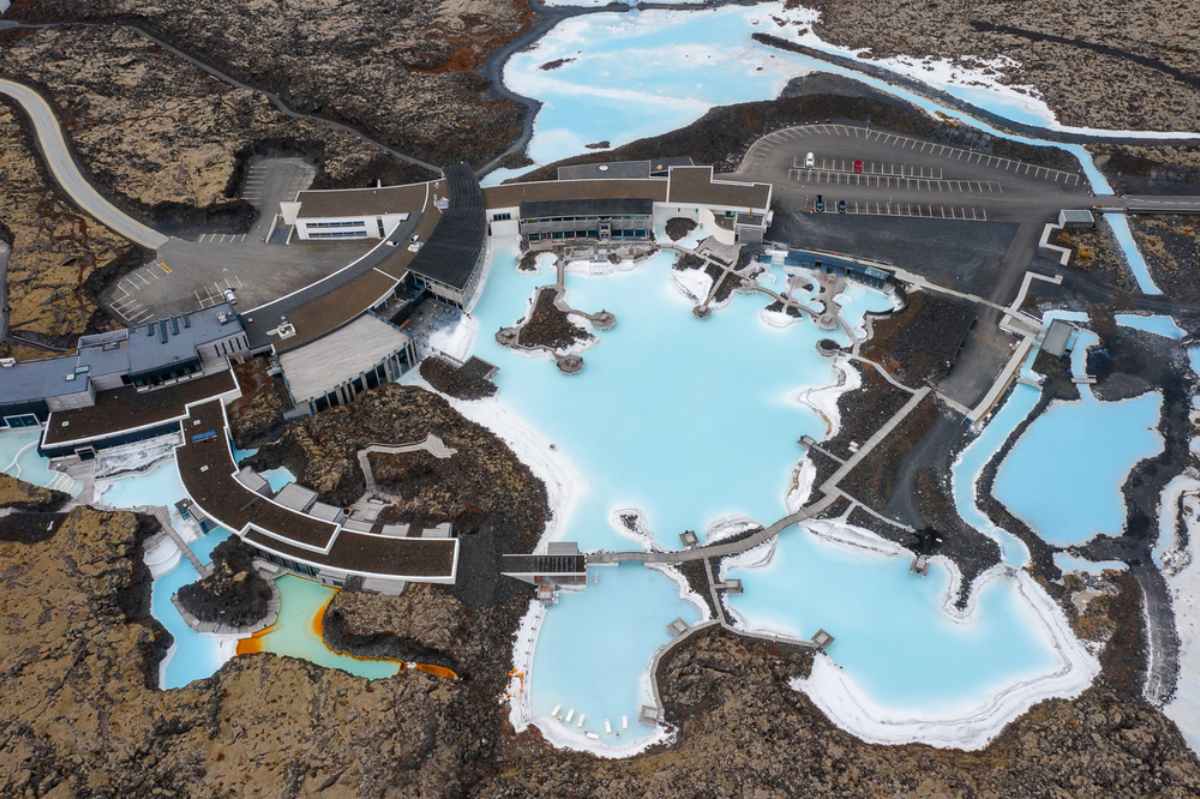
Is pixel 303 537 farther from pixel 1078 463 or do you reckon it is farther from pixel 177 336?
pixel 1078 463

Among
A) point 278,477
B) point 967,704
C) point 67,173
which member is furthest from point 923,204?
point 67,173

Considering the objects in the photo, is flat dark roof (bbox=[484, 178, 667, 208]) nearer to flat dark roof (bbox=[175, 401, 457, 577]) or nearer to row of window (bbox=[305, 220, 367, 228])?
row of window (bbox=[305, 220, 367, 228])

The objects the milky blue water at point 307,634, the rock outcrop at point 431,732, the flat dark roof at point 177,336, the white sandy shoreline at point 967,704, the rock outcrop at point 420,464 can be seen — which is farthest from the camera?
the flat dark roof at point 177,336

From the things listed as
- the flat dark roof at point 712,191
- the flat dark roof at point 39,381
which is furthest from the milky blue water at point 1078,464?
the flat dark roof at point 39,381

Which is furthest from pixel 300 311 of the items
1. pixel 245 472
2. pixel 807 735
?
pixel 807 735

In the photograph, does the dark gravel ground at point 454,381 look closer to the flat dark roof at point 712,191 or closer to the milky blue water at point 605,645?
the milky blue water at point 605,645

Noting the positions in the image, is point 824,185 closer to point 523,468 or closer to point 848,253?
point 848,253
